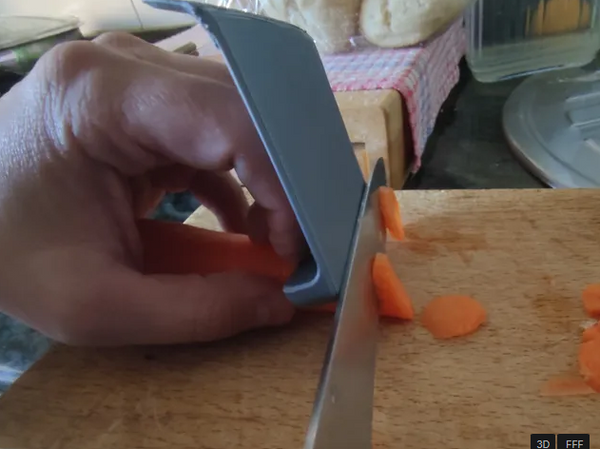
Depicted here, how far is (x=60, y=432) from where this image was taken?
476 mm

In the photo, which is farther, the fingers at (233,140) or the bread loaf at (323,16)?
the bread loaf at (323,16)

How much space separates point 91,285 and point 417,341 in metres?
0.27

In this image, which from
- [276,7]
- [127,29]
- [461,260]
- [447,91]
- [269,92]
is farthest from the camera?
[127,29]

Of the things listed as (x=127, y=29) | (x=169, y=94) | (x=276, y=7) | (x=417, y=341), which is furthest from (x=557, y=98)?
(x=127, y=29)

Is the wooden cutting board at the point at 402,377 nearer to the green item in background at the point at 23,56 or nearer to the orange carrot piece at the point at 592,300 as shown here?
the orange carrot piece at the point at 592,300

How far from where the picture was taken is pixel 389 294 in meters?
0.53

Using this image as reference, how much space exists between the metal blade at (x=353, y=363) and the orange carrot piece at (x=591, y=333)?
163 mm

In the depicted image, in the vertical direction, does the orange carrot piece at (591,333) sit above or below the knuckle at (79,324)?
below

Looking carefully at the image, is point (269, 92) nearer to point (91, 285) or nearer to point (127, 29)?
point (91, 285)

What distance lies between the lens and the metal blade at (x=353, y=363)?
0.39 meters

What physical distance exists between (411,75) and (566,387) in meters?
0.53

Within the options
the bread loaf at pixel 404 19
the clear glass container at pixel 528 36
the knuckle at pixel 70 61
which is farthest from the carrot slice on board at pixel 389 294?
the clear glass container at pixel 528 36

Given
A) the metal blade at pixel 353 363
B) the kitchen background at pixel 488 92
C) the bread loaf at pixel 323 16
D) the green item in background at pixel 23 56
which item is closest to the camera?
the metal blade at pixel 353 363

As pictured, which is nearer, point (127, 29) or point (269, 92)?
point (269, 92)
